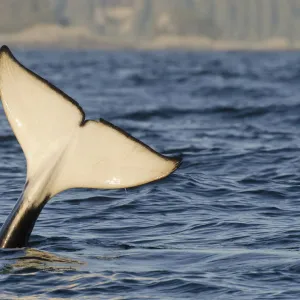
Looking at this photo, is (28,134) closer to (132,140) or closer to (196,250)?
(132,140)

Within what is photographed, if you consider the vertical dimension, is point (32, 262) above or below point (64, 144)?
Result: below

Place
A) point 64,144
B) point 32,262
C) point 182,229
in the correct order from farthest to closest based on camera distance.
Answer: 1. point 182,229
2. point 32,262
3. point 64,144

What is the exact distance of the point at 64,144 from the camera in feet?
30.4

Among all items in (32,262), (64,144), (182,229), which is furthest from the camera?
(182,229)

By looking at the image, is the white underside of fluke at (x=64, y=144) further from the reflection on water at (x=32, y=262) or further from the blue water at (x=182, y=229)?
the blue water at (x=182, y=229)

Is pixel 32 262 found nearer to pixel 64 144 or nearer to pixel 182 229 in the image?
pixel 64 144

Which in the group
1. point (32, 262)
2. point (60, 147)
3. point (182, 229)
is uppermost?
point (60, 147)

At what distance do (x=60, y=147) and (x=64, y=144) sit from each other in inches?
1.9

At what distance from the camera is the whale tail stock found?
904 cm

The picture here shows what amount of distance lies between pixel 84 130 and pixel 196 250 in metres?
1.92

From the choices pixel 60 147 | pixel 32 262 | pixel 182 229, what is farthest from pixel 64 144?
pixel 182 229

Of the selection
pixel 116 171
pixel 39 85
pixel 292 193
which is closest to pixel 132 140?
pixel 116 171

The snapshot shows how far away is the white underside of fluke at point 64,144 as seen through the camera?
9.03 m

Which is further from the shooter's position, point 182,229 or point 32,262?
point 182,229
